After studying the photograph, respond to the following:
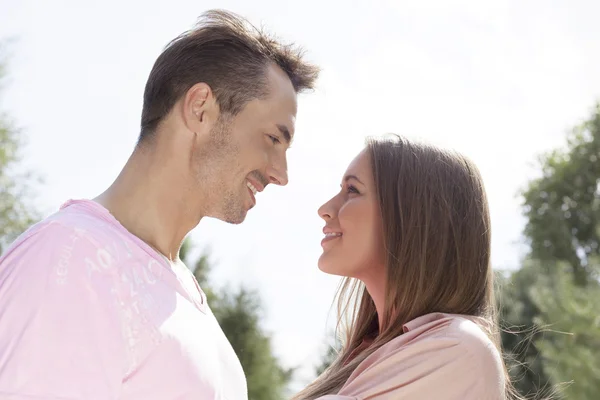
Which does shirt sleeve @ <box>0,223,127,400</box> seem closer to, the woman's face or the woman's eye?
the woman's eye

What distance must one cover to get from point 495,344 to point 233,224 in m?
0.96

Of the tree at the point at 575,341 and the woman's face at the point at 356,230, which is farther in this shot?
the tree at the point at 575,341

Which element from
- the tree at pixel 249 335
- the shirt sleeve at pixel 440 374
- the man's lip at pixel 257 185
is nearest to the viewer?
the shirt sleeve at pixel 440 374

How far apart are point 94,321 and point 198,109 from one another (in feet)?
2.91

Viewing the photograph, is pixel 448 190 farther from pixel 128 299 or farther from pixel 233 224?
pixel 128 299

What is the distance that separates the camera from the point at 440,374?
2.59 meters

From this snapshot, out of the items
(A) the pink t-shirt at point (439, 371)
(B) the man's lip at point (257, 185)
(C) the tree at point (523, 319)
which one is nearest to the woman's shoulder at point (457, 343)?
(A) the pink t-shirt at point (439, 371)

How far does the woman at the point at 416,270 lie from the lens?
2615 mm

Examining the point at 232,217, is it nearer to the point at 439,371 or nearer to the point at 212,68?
the point at 212,68

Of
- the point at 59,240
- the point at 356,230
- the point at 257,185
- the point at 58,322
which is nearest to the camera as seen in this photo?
the point at 58,322

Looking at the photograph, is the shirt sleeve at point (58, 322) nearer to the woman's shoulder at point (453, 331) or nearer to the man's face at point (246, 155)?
the man's face at point (246, 155)

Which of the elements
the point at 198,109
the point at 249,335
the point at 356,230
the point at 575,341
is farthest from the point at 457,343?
the point at 575,341

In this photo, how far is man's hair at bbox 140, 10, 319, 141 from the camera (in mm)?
2934

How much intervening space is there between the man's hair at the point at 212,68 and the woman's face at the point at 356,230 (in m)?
0.47
